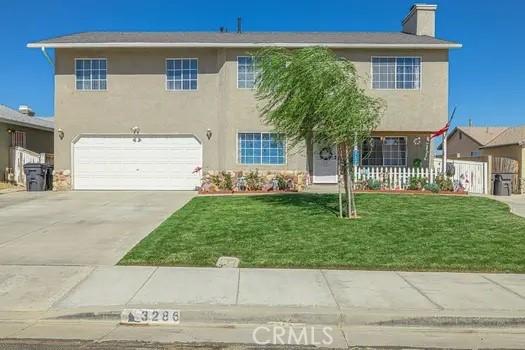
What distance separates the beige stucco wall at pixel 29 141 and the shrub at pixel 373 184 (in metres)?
16.3

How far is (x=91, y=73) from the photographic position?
20.2 meters

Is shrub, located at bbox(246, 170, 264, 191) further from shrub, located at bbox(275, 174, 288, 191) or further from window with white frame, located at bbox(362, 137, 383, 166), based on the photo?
window with white frame, located at bbox(362, 137, 383, 166)

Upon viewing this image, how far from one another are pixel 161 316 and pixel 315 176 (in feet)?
51.7

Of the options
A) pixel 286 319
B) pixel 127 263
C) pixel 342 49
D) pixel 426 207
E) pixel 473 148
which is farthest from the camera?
pixel 473 148

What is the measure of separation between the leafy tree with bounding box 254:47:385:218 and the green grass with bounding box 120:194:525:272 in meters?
1.57

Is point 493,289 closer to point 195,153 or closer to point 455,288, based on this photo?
point 455,288

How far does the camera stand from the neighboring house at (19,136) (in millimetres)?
22484

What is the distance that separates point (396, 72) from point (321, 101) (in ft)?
31.5

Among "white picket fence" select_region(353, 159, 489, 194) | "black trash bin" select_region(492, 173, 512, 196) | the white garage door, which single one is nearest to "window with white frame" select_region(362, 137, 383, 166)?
"white picket fence" select_region(353, 159, 489, 194)

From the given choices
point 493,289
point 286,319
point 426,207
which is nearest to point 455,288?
point 493,289

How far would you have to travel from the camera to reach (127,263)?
319 inches

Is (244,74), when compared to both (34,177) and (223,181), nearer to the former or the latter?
(223,181)

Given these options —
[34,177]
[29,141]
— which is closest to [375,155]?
[34,177]

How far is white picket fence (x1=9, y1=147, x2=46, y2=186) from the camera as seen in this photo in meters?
22.3
